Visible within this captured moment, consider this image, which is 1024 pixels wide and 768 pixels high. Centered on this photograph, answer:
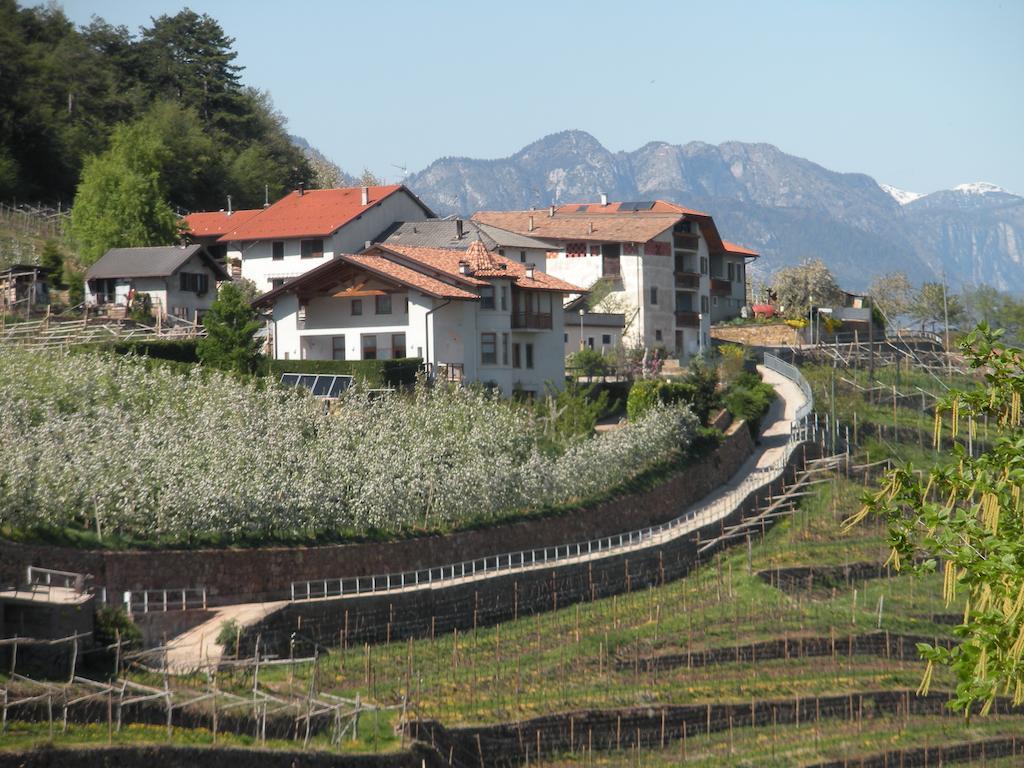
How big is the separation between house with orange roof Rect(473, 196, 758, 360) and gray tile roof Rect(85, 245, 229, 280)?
18.8 m

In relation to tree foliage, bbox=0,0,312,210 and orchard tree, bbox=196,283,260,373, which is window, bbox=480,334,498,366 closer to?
orchard tree, bbox=196,283,260,373

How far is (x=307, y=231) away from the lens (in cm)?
7556

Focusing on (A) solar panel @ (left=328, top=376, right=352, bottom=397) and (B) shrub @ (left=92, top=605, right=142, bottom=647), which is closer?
(B) shrub @ (left=92, top=605, right=142, bottom=647)

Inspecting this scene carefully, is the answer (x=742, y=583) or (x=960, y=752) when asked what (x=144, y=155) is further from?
(x=960, y=752)

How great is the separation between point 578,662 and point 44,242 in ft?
166

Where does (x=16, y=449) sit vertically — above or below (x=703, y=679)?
above

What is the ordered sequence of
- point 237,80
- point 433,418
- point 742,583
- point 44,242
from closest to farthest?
point 742,583 → point 433,418 → point 44,242 → point 237,80

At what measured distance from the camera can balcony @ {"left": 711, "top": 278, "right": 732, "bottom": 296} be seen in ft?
298

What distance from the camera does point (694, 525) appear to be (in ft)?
172

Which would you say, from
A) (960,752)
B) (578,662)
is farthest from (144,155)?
(960,752)

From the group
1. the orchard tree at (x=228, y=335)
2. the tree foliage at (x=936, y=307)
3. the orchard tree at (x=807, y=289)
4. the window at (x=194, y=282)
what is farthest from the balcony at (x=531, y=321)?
the tree foliage at (x=936, y=307)

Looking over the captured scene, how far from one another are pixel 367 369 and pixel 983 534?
39713mm

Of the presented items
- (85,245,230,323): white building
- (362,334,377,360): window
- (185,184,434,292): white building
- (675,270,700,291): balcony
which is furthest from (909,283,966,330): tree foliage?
(362,334,377,360): window

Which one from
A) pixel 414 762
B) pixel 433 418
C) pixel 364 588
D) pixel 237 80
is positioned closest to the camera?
pixel 414 762
